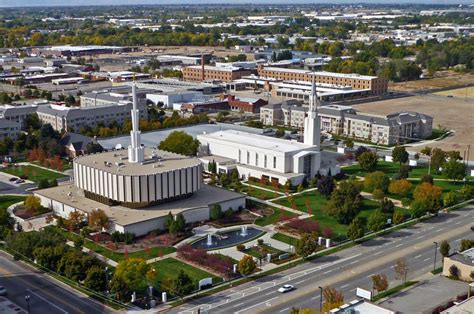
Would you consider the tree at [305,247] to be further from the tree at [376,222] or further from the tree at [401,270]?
the tree at [376,222]

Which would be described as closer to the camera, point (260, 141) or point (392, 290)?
point (392, 290)

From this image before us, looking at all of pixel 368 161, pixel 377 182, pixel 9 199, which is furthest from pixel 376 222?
pixel 9 199

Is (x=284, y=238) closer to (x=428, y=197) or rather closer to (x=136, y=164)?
(x=428, y=197)

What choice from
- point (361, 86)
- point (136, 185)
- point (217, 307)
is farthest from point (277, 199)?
point (361, 86)

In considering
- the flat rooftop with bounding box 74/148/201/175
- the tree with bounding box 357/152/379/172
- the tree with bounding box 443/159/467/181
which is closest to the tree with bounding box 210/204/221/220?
the flat rooftop with bounding box 74/148/201/175

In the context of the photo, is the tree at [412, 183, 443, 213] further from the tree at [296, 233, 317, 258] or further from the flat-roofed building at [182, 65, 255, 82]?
the flat-roofed building at [182, 65, 255, 82]

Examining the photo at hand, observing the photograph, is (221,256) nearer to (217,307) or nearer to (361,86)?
(217,307)

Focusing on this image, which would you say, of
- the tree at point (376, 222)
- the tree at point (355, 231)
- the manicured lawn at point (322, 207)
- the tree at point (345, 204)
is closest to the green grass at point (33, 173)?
the manicured lawn at point (322, 207)
